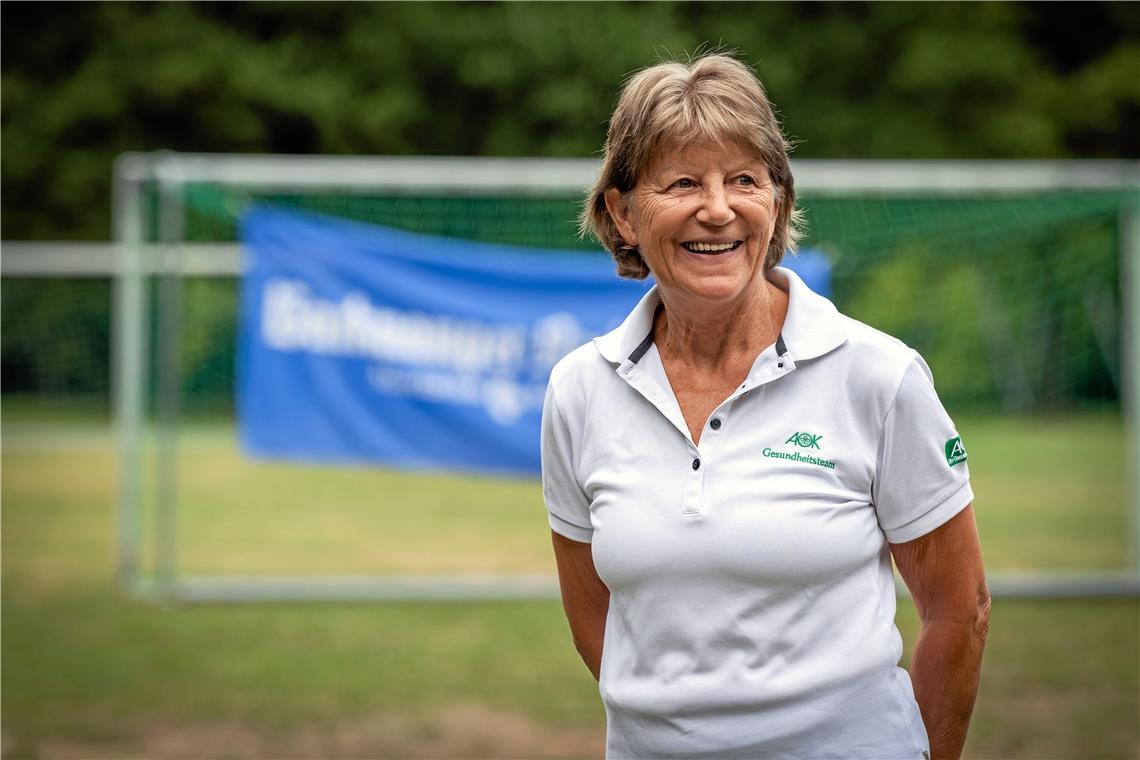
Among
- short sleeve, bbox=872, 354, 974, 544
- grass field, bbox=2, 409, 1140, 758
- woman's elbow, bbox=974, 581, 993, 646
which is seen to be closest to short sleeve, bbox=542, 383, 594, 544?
short sleeve, bbox=872, 354, 974, 544

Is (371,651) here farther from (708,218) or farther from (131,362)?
(708,218)

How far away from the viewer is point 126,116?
3000 cm

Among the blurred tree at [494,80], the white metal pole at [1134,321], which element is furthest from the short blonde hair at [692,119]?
the blurred tree at [494,80]

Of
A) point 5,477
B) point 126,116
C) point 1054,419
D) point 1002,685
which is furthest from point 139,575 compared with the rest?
point 126,116

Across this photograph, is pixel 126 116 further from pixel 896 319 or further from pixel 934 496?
pixel 934 496

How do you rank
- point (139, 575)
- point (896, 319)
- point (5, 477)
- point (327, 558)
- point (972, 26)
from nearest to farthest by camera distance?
point (139, 575) < point (327, 558) < point (896, 319) < point (5, 477) < point (972, 26)

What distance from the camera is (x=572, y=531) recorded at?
7.57 feet

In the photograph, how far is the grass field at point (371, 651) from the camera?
5.47m

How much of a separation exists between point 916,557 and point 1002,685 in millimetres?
4368

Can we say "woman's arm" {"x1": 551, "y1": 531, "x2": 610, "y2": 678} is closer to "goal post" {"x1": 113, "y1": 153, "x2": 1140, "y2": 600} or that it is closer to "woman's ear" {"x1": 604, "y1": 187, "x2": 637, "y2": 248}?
"woman's ear" {"x1": 604, "y1": 187, "x2": 637, "y2": 248}

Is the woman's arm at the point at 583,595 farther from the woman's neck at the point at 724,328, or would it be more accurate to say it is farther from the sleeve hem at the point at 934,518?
the sleeve hem at the point at 934,518

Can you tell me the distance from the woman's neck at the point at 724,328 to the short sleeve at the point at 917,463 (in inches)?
9.4

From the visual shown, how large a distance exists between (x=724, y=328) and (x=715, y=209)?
0.21 meters

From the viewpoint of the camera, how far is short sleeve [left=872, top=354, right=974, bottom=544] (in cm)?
201
